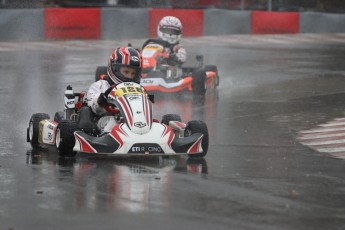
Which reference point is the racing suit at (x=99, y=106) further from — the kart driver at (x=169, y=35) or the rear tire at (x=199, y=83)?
the kart driver at (x=169, y=35)

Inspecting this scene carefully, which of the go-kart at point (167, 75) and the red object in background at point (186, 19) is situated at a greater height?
the red object in background at point (186, 19)

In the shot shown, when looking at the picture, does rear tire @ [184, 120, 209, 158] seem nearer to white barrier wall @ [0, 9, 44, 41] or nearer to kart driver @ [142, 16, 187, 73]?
kart driver @ [142, 16, 187, 73]

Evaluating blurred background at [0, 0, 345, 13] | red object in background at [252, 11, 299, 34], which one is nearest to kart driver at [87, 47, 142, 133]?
blurred background at [0, 0, 345, 13]

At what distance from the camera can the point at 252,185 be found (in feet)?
30.1

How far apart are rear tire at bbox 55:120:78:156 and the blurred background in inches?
598

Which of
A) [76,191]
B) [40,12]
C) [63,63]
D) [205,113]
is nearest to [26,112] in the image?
[205,113]

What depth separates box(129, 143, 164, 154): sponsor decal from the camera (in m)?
10.1

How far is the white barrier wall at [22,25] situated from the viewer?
82.2 feet

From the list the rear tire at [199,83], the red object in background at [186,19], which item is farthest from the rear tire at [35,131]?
the red object in background at [186,19]

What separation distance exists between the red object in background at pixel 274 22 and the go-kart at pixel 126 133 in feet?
64.0

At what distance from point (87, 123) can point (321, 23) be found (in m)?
21.8

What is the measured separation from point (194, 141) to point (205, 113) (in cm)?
442

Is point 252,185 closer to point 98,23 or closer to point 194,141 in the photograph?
point 194,141

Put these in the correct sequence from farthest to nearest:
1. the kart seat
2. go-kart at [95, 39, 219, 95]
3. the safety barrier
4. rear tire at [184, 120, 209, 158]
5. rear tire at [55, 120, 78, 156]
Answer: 1. the safety barrier
2. go-kart at [95, 39, 219, 95]
3. the kart seat
4. rear tire at [184, 120, 209, 158]
5. rear tire at [55, 120, 78, 156]
